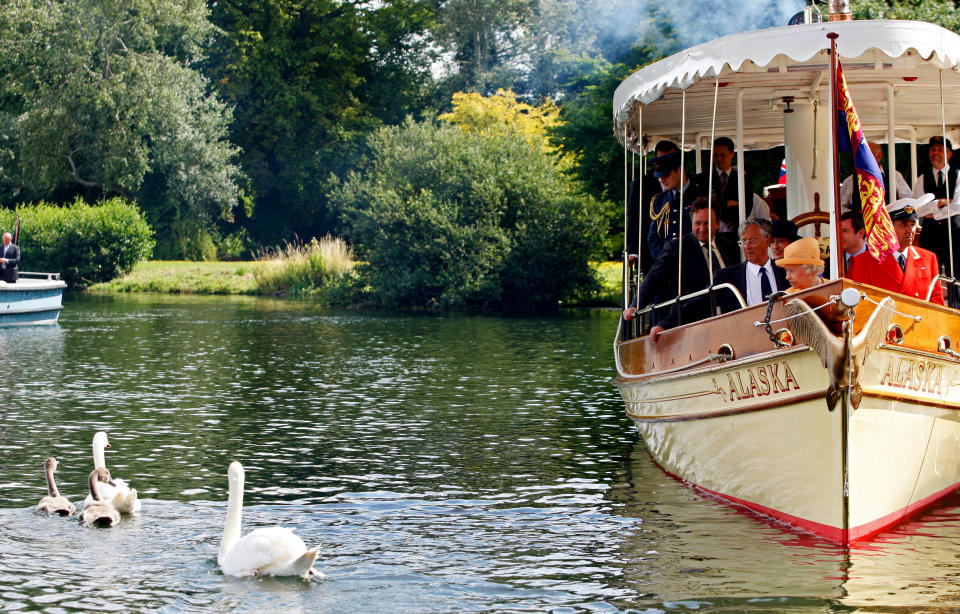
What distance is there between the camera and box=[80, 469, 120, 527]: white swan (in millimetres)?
8883

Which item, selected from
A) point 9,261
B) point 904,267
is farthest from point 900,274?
point 9,261

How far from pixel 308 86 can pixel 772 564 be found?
60.6m

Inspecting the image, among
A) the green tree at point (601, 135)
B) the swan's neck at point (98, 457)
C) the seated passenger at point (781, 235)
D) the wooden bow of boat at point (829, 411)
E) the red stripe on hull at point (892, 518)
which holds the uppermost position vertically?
the green tree at point (601, 135)

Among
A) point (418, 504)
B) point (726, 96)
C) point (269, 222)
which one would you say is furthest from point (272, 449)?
point (269, 222)

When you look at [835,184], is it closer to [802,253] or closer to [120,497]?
[802,253]

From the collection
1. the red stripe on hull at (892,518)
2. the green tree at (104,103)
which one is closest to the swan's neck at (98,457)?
the red stripe on hull at (892,518)

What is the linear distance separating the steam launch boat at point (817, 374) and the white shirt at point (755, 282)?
456 mm

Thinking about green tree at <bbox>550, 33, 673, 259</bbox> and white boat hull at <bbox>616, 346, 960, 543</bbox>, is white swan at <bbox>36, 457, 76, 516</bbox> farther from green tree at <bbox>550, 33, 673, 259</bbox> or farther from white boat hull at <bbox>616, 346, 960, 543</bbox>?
green tree at <bbox>550, 33, 673, 259</bbox>

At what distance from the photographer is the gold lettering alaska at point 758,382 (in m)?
8.02

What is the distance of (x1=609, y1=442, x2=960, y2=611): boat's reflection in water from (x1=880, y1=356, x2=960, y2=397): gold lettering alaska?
1.05 meters

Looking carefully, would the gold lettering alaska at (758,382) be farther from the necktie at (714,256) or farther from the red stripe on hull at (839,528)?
the necktie at (714,256)

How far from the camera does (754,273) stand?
939 centimetres

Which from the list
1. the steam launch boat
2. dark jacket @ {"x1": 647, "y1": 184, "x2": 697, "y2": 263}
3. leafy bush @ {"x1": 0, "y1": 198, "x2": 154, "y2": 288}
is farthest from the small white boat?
leafy bush @ {"x1": 0, "y1": 198, "x2": 154, "y2": 288}

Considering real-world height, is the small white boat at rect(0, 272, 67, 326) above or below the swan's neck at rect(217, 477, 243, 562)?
above
